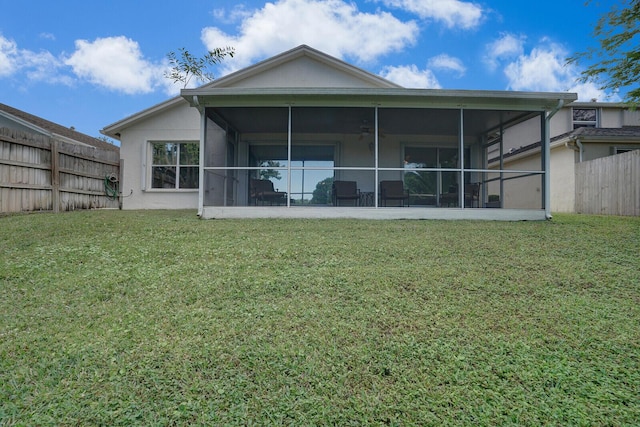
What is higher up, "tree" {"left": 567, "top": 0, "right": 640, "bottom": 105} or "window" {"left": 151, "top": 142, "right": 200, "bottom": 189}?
"tree" {"left": 567, "top": 0, "right": 640, "bottom": 105}

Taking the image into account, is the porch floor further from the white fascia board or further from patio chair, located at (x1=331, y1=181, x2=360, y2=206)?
the white fascia board

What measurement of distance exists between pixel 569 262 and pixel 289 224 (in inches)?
175

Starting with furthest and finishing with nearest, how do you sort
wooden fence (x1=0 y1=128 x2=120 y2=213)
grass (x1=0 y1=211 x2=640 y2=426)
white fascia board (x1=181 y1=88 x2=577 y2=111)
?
wooden fence (x1=0 y1=128 x2=120 y2=213), white fascia board (x1=181 y1=88 x2=577 y2=111), grass (x1=0 y1=211 x2=640 y2=426)

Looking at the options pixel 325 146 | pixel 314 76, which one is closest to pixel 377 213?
pixel 325 146

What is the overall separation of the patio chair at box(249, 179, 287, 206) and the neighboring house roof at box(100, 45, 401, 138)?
4070mm

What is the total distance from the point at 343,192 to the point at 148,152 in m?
6.75

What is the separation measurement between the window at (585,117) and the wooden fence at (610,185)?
7000 millimetres

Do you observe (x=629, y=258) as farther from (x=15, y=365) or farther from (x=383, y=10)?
(x=383, y=10)

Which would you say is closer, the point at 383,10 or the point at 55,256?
the point at 55,256

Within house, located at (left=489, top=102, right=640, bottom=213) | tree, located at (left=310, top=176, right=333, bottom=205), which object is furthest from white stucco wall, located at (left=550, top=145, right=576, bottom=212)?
tree, located at (left=310, top=176, right=333, bottom=205)

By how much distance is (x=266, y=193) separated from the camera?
9.08 m

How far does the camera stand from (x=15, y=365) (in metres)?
2.52

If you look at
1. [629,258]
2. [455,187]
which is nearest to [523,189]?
[455,187]

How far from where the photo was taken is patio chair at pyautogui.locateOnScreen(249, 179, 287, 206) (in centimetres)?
906
